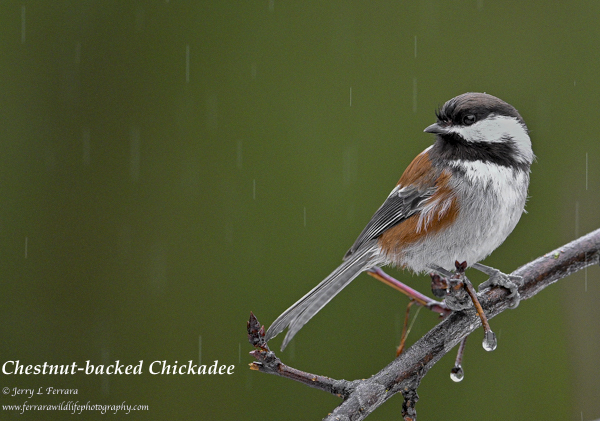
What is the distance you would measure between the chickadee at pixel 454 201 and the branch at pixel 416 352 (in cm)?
16

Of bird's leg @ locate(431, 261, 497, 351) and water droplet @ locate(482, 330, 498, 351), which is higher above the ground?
bird's leg @ locate(431, 261, 497, 351)

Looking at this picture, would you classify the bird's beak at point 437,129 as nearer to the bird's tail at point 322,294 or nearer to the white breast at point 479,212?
the white breast at point 479,212

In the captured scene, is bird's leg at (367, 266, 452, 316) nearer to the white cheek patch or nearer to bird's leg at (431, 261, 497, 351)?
bird's leg at (431, 261, 497, 351)

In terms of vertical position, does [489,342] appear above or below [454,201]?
below

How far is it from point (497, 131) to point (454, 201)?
32cm

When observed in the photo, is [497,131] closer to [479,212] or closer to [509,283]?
[479,212]

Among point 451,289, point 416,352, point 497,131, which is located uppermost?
point 497,131

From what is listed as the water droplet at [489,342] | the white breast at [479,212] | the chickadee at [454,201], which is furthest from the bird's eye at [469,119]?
the water droplet at [489,342]

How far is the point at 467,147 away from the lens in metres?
2.19

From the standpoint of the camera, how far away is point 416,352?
1791 mm

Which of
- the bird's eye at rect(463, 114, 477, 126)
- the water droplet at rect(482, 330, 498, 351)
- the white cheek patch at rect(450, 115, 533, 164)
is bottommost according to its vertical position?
the water droplet at rect(482, 330, 498, 351)

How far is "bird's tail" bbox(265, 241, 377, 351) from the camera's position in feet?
6.00

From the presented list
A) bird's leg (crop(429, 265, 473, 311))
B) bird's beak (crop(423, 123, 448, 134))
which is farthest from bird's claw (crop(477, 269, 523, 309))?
bird's beak (crop(423, 123, 448, 134))

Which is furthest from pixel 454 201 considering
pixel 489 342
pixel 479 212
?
pixel 489 342
